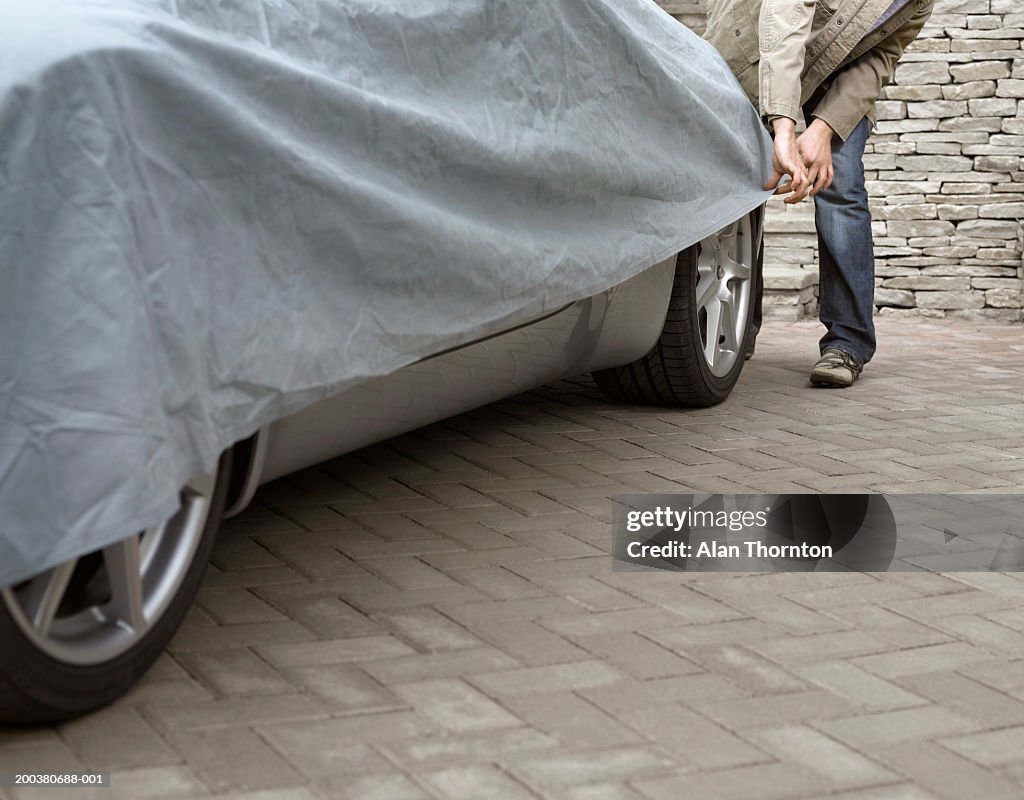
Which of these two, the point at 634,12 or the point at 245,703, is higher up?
the point at 634,12

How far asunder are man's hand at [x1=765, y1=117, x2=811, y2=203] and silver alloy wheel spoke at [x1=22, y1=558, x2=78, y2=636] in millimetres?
2893

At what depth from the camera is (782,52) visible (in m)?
4.54

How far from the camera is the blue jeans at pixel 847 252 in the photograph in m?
5.18

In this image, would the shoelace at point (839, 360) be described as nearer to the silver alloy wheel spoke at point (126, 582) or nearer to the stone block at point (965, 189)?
the stone block at point (965, 189)

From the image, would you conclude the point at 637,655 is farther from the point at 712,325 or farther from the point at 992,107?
the point at 992,107

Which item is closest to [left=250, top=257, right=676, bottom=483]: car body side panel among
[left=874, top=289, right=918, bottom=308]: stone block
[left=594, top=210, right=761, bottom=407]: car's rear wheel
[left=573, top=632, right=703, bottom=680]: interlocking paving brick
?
[left=594, top=210, right=761, bottom=407]: car's rear wheel

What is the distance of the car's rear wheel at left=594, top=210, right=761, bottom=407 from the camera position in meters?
4.31

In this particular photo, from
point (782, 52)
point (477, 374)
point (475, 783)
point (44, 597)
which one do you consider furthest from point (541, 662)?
point (782, 52)

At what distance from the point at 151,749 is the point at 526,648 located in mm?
700

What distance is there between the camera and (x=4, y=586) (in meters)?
1.84

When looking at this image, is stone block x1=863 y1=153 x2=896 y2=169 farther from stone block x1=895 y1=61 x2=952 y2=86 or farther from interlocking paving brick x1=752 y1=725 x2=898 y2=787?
A: interlocking paving brick x1=752 y1=725 x2=898 y2=787

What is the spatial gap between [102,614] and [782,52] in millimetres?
3128

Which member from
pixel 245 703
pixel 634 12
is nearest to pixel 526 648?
pixel 245 703

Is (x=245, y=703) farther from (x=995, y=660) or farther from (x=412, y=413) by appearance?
(x=995, y=660)
